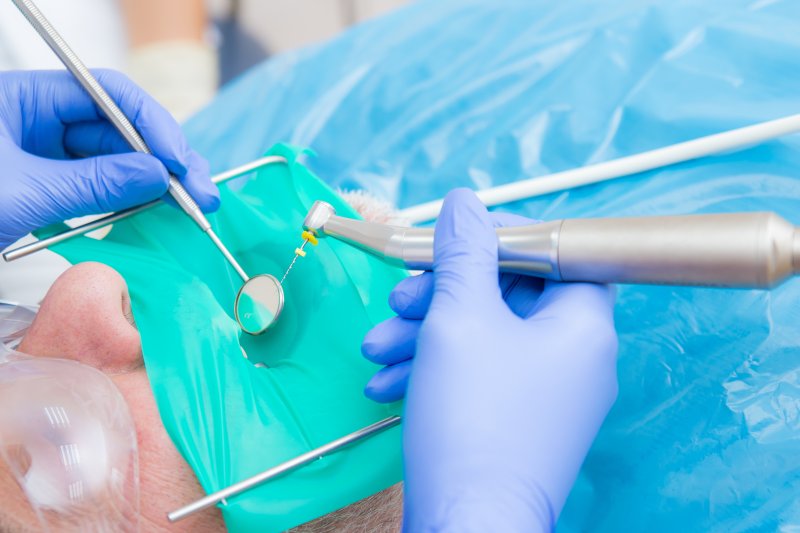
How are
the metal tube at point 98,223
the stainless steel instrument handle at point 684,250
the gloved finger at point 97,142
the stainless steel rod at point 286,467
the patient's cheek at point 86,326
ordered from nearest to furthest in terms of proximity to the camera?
1. the stainless steel instrument handle at point 684,250
2. the stainless steel rod at point 286,467
3. the patient's cheek at point 86,326
4. the metal tube at point 98,223
5. the gloved finger at point 97,142

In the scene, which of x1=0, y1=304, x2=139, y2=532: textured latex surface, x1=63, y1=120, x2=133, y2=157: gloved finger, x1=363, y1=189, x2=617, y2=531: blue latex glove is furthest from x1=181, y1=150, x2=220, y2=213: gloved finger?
x1=363, y1=189, x2=617, y2=531: blue latex glove

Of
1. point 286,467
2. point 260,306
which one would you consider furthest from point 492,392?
→ point 260,306

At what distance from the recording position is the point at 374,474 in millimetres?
792

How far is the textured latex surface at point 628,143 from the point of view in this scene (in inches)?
32.4

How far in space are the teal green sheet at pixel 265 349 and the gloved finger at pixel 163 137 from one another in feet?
0.16

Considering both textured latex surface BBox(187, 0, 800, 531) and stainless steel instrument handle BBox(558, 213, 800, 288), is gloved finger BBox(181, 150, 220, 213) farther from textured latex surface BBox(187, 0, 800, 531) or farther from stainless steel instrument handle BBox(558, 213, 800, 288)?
stainless steel instrument handle BBox(558, 213, 800, 288)

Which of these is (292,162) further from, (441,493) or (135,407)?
(441,493)

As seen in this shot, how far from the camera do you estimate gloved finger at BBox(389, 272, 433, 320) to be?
78 centimetres

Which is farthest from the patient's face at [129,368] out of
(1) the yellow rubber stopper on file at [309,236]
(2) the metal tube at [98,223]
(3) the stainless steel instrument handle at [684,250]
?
(3) the stainless steel instrument handle at [684,250]

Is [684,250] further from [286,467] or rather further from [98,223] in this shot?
[98,223]

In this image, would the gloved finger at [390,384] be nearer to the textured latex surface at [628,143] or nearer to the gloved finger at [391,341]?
the gloved finger at [391,341]

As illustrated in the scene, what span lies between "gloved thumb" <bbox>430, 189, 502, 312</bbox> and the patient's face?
29 cm

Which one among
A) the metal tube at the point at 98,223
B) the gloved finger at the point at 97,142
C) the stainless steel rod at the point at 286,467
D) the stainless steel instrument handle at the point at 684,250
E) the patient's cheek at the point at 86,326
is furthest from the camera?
the gloved finger at the point at 97,142

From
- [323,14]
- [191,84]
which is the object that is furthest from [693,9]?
[323,14]
